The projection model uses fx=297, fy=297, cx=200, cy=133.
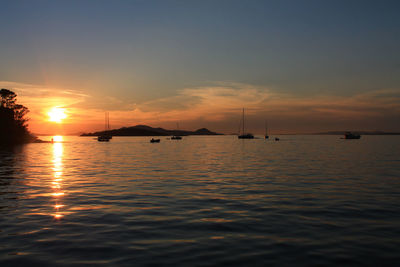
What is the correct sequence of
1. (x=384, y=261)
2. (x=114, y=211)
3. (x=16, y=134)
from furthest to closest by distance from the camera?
(x=16, y=134) < (x=114, y=211) < (x=384, y=261)

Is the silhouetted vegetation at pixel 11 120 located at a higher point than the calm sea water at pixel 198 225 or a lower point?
higher

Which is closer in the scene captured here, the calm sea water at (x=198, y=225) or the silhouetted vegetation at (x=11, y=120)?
the calm sea water at (x=198, y=225)

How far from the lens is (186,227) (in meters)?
12.9

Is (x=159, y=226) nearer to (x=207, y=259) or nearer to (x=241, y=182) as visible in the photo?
(x=207, y=259)

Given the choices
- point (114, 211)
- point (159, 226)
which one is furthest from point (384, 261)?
point (114, 211)

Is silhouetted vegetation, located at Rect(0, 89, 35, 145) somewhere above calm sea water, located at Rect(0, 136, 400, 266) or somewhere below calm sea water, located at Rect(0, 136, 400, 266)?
above

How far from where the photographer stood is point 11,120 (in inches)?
4589

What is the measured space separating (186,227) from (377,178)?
24.4 meters

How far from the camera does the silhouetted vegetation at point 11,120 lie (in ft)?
377

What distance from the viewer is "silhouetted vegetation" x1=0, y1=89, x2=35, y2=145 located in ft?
377

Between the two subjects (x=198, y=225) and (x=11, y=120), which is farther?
(x=11, y=120)

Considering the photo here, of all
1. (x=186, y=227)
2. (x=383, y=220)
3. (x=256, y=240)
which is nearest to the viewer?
(x=256, y=240)

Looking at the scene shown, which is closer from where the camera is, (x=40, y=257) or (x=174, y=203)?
(x=40, y=257)

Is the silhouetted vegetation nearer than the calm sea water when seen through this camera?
No
